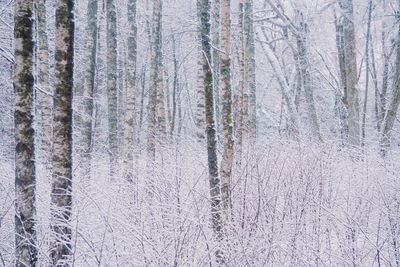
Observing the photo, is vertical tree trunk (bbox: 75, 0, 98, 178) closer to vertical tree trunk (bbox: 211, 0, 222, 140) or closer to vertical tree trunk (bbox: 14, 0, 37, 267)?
vertical tree trunk (bbox: 211, 0, 222, 140)

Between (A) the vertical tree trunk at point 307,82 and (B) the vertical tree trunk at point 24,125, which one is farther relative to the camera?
(A) the vertical tree trunk at point 307,82

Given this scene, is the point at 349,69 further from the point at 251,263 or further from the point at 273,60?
the point at 251,263

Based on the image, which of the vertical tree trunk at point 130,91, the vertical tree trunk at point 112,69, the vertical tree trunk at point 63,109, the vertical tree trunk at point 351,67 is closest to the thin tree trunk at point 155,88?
the vertical tree trunk at point 130,91

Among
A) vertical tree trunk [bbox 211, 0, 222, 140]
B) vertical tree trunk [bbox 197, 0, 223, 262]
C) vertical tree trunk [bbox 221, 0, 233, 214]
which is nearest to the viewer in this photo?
vertical tree trunk [bbox 197, 0, 223, 262]

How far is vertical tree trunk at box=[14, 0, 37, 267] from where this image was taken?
428cm

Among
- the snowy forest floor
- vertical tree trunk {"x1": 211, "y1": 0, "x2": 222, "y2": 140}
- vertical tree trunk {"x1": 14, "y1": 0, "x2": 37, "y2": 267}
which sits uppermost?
vertical tree trunk {"x1": 211, "y1": 0, "x2": 222, "y2": 140}

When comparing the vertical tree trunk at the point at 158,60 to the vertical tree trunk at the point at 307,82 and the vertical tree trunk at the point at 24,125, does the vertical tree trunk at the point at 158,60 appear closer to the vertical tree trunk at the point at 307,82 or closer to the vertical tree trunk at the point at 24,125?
the vertical tree trunk at the point at 307,82

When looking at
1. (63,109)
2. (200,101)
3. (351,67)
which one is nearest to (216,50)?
(200,101)

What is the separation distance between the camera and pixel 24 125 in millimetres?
4359

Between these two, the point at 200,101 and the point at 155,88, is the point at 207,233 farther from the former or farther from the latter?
the point at 155,88

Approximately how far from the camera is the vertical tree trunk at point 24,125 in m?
4.28

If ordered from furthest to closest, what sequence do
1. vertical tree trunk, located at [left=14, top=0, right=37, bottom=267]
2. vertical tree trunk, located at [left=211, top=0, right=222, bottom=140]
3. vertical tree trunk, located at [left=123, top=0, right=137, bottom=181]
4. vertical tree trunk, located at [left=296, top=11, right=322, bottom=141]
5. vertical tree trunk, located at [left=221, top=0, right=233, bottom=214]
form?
1. vertical tree trunk, located at [left=296, top=11, right=322, bottom=141]
2. vertical tree trunk, located at [left=211, top=0, right=222, bottom=140]
3. vertical tree trunk, located at [left=123, top=0, right=137, bottom=181]
4. vertical tree trunk, located at [left=221, top=0, right=233, bottom=214]
5. vertical tree trunk, located at [left=14, top=0, right=37, bottom=267]

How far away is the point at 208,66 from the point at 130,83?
17.5ft

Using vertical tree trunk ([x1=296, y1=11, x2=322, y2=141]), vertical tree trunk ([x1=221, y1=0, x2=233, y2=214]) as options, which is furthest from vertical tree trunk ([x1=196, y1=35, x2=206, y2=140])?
vertical tree trunk ([x1=221, y1=0, x2=233, y2=214])
